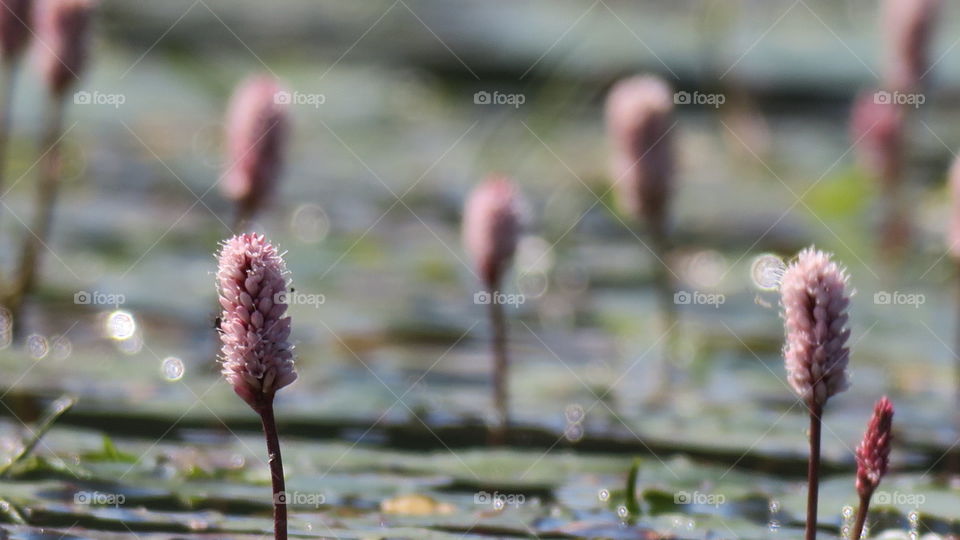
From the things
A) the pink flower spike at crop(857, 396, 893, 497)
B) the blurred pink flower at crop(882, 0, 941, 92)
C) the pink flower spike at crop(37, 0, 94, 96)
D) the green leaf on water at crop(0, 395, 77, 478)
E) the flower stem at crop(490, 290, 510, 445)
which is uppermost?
the blurred pink flower at crop(882, 0, 941, 92)

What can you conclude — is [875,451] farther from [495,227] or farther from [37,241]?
[37,241]

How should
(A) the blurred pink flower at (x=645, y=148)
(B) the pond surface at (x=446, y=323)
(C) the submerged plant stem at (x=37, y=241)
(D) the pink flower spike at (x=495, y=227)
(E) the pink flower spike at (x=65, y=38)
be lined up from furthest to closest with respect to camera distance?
(C) the submerged plant stem at (x=37, y=241) → (A) the blurred pink flower at (x=645, y=148) → (E) the pink flower spike at (x=65, y=38) → (D) the pink flower spike at (x=495, y=227) → (B) the pond surface at (x=446, y=323)

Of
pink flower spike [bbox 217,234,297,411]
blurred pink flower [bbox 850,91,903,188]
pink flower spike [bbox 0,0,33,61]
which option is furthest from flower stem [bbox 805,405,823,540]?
blurred pink flower [bbox 850,91,903,188]

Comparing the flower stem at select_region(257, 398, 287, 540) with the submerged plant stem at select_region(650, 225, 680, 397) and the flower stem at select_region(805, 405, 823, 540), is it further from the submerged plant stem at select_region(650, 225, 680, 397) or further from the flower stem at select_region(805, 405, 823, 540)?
the submerged plant stem at select_region(650, 225, 680, 397)

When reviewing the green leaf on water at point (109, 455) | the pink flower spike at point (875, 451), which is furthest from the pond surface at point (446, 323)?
the pink flower spike at point (875, 451)

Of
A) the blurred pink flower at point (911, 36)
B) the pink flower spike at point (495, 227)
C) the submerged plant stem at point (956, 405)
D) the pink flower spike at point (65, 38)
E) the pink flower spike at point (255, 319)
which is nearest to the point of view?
the pink flower spike at point (255, 319)

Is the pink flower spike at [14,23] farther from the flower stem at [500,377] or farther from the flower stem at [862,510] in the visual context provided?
the flower stem at [862,510]
